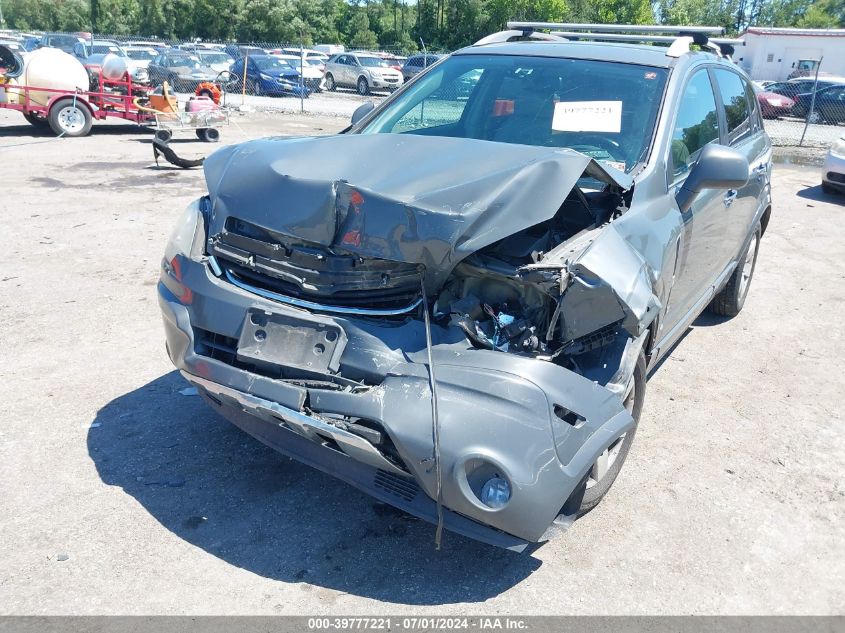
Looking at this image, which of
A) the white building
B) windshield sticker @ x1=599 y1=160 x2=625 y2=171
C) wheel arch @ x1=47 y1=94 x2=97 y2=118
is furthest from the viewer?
the white building

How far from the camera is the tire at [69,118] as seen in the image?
14500 mm

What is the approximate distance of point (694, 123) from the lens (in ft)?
14.0

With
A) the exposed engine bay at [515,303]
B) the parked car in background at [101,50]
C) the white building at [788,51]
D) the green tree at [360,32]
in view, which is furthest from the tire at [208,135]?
the green tree at [360,32]

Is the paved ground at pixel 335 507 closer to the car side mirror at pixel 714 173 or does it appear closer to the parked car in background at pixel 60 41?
the car side mirror at pixel 714 173

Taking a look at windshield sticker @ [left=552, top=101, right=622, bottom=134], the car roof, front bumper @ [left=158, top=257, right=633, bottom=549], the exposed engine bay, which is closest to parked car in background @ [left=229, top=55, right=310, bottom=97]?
the car roof

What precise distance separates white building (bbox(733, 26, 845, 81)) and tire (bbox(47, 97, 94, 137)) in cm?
3885

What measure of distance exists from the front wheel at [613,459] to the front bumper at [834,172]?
955 cm

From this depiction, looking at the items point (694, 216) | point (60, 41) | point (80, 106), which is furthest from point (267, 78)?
point (694, 216)

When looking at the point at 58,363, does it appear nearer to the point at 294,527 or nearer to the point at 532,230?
the point at 294,527

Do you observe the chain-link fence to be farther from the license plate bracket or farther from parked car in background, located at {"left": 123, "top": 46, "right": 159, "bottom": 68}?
the license plate bracket

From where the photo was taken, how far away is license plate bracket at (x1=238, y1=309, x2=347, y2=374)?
2.79 metres

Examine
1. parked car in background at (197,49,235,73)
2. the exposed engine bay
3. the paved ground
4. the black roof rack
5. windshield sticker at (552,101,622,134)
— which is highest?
the black roof rack

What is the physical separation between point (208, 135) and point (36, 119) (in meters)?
3.83

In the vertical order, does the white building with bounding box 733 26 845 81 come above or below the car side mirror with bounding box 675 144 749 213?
above
